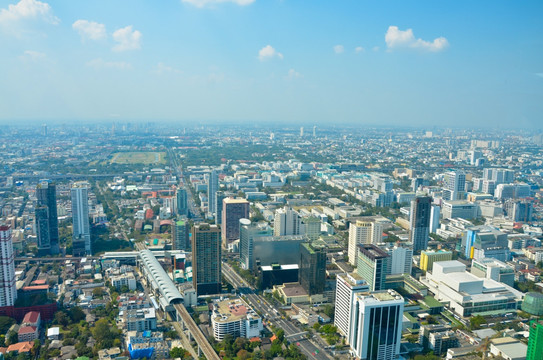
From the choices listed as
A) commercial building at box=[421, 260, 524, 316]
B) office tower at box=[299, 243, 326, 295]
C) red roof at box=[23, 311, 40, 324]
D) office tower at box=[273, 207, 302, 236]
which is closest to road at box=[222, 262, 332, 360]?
office tower at box=[299, 243, 326, 295]

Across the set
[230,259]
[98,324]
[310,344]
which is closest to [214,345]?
[310,344]

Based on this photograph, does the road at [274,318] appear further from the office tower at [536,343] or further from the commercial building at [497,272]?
the commercial building at [497,272]

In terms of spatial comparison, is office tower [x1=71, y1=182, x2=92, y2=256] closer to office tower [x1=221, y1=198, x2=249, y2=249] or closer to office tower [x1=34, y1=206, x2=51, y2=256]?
office tower [x1=34, y1=206, x2=51, y2=256]

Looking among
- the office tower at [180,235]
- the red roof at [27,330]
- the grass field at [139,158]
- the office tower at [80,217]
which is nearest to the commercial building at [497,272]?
the office tower at [180,235]

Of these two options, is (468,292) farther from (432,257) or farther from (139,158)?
(139,158)

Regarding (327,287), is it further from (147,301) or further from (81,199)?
(81,199)

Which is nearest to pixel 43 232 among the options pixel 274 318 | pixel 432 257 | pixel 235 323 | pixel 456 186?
pixel 235 323
